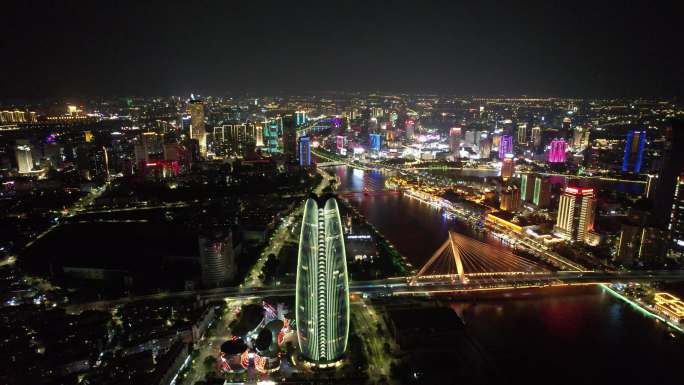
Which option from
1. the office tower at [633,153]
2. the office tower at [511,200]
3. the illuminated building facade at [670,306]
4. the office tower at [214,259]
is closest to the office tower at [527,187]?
the office tower at [511,200]

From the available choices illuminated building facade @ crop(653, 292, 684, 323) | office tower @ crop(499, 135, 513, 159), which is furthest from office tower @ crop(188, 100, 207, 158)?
illuminated building facade @ crop(653, 292, 684, 323)

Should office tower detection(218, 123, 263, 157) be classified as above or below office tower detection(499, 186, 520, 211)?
above

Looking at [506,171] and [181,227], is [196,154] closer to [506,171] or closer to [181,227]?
[181,227]

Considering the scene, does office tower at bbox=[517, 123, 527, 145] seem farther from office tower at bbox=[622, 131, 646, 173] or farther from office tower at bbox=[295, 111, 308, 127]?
office tower at bbox=[295, 111, 308, 127]

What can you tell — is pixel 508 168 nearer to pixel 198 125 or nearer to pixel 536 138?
pixel 536 138

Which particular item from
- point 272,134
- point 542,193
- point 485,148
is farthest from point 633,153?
point 272,134

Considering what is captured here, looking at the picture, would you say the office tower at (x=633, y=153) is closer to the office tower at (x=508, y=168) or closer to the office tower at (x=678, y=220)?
the office tower at (x=508, y=168)

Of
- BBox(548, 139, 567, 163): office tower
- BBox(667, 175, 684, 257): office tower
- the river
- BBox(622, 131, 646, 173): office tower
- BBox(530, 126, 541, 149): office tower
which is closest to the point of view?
the river

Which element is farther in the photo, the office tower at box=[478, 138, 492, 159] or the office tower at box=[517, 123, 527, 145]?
the office tower at box=[517, 123, 527, 145]

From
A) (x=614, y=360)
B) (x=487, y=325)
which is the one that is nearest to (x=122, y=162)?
(x=487, y=325)
